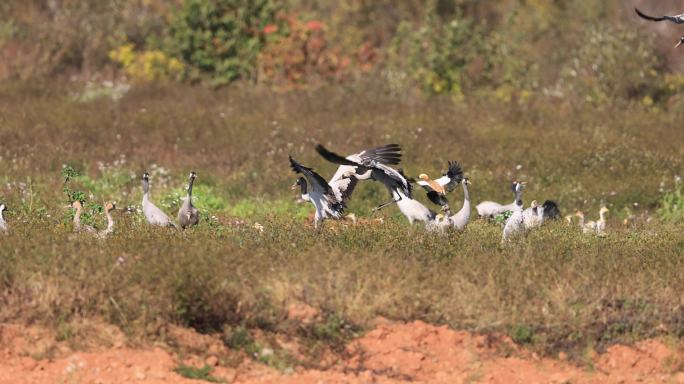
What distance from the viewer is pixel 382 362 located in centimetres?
998

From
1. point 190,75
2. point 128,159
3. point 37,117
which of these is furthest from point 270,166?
point 190,75

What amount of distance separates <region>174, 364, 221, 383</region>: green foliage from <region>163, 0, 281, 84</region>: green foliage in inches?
605

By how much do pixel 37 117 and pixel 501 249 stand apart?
10.9 meters

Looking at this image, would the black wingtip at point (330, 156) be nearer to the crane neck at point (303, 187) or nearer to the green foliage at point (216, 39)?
the crane neck at point (303, 187)

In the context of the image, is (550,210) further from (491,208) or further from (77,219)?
(77,219)

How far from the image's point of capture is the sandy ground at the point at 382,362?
9.53 m

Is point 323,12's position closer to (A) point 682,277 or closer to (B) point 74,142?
(B) point 74,142

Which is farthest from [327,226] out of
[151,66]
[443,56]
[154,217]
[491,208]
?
[151,66]

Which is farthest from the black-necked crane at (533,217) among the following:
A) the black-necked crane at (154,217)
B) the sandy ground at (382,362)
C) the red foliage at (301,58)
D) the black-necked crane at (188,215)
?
the red foliage at (301,58)

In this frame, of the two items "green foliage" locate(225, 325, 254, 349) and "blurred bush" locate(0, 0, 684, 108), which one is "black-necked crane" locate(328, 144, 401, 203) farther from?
"blurred bush" locate(0, 0, 684, 108)

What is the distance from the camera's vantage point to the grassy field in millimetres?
10164

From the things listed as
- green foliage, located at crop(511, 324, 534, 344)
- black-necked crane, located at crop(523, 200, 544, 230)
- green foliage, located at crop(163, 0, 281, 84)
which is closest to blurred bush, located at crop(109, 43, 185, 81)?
green foliage, located at crop(163, 0, 281, 84)

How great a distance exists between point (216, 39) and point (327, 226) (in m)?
11.8

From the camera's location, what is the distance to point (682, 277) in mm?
10898
